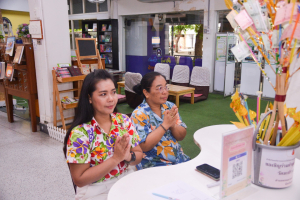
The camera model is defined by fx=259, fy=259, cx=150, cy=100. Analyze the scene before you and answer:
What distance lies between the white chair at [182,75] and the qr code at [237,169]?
6.17m

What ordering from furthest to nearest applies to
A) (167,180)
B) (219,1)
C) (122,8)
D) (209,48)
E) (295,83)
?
(122,8) < (209,48) < (219,1) < (295,83) < (167,180)

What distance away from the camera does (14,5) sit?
1152 centimetres

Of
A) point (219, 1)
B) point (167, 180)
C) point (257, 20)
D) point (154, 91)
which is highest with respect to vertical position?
point (219, 1)

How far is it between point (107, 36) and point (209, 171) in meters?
9.50

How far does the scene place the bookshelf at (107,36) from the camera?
9906 mm

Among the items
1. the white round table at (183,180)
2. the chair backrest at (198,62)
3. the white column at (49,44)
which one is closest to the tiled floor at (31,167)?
the white column at (49,44)

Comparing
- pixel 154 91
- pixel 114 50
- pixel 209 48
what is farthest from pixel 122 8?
pixel 154 91

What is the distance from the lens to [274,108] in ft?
4.30

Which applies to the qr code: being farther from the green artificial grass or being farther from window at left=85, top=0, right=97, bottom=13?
window at left=85, top=0, right=97, bottom=13

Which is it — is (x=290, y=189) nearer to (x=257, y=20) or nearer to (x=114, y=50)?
(x=257, y=20)

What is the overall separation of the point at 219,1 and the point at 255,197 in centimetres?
696

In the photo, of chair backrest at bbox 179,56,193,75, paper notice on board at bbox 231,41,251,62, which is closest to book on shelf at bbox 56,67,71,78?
paper notice on board at bbox 231,41,251,62

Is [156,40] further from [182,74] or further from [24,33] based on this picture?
[24,33]

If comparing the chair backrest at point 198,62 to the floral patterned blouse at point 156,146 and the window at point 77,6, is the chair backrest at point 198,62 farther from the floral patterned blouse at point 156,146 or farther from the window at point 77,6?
the floral patterned blouse at point 156,146
